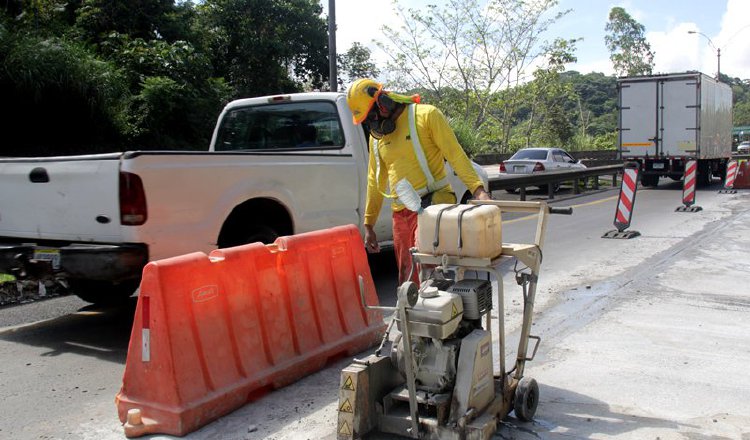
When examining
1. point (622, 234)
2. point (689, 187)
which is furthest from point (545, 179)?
→ point (622, 234)

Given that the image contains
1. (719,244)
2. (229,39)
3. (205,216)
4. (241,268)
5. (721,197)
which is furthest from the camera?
(229,39)

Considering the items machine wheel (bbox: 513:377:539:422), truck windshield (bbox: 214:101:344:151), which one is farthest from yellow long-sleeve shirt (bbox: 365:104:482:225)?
truck windshield (bbox: 214:101:344:151)

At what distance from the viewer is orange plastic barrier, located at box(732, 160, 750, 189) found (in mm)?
23031

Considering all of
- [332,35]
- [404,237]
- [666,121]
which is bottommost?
[404,237]

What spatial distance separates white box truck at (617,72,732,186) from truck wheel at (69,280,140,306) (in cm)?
2013

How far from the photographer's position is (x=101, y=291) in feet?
22.2

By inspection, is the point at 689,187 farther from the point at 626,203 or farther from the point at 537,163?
the point at 537,163

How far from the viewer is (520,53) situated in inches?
1294

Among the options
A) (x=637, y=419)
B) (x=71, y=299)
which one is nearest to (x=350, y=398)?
(x=637, y=419)

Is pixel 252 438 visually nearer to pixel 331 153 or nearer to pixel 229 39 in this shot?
pixel 331 153

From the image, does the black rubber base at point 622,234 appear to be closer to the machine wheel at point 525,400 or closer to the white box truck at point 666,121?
the machine wheel at point 525,400

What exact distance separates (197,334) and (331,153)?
11.5 feet

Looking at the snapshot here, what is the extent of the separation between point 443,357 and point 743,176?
76.4 ft

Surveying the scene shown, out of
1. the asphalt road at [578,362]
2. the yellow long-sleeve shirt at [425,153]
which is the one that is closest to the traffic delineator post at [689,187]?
the asphalt road at [578,362]
